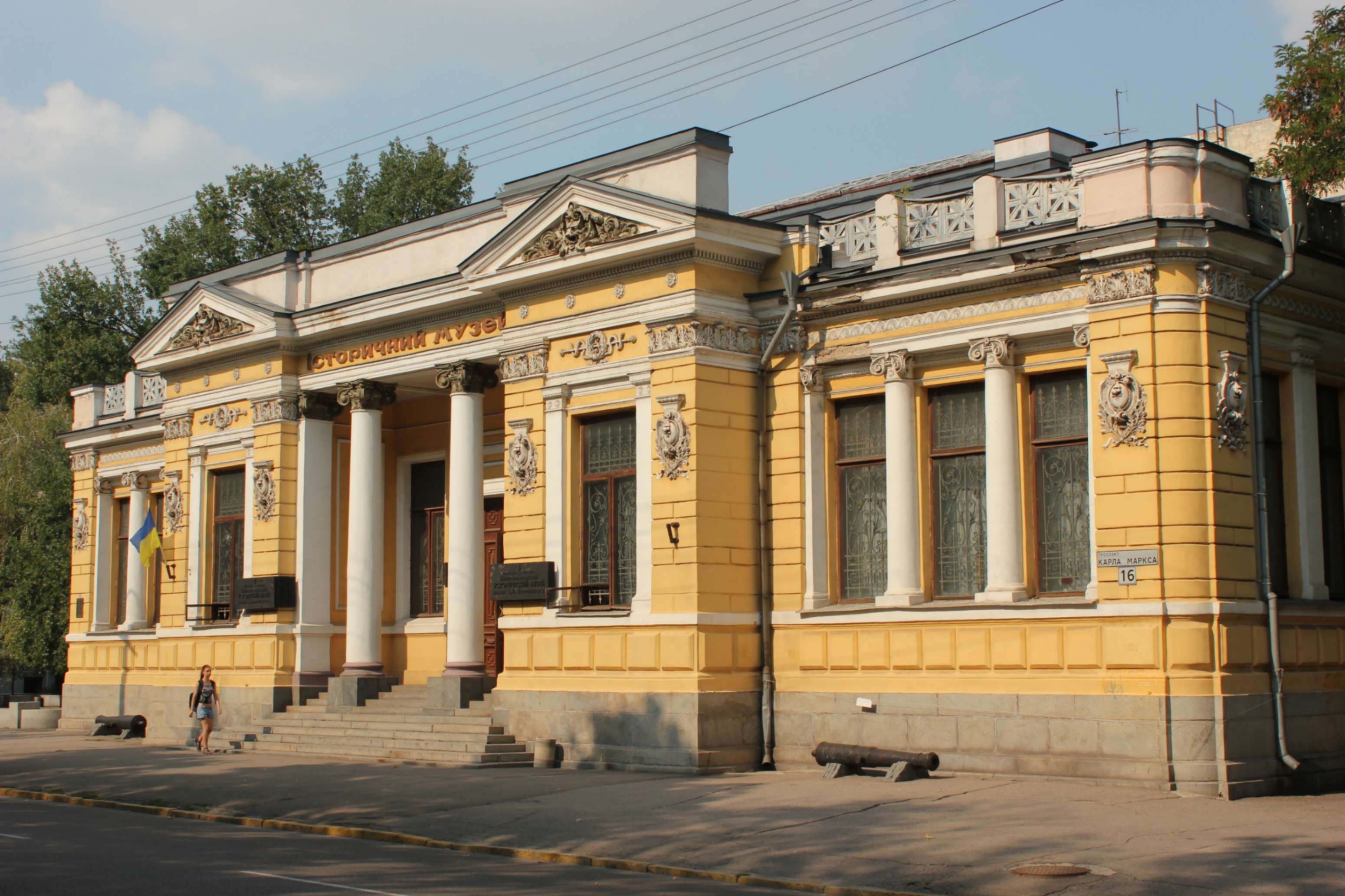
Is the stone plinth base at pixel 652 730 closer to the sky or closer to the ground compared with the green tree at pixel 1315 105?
closer to the ground

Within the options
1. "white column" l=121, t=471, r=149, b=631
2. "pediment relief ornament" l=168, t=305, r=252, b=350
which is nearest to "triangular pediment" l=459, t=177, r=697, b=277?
"pediment relief ornament" l=168, t=305, r=252, b=350

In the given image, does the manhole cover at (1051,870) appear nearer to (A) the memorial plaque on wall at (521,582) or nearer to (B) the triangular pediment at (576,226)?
(B) the triangular pediment at (576,226)

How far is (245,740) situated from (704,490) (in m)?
10.2

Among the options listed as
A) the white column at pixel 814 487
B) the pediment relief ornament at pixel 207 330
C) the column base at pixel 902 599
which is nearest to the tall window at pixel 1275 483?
the column base at pixel 902 599

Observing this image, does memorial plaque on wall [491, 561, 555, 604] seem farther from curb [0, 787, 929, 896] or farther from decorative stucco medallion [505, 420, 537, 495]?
curb [0, 787, 929, 896]

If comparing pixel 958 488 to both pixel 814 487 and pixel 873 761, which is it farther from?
pixel 873 761

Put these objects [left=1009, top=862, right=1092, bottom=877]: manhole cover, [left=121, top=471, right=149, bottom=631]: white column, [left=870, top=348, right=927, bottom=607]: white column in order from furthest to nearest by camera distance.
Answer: [left=121, top=471, right=149, bottom=631]: white column < [left=870, top=348, right=927, bottom=607]: white column < [left=1009, top=862, right=1092, bottom=877]: manhole cover

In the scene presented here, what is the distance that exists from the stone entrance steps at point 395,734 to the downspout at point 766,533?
3.56 meters

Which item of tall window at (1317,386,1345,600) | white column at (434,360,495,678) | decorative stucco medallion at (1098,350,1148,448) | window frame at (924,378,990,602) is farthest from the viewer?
white column at (434,360,495,678)

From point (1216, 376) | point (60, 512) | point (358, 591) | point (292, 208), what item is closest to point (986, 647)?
point (1216, 376)

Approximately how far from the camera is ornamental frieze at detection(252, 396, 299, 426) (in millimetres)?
28125

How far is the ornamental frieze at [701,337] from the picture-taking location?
840 inches

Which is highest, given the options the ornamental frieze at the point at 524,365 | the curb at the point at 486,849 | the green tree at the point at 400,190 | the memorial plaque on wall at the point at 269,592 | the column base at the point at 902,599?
the green tree at the point at 400,190

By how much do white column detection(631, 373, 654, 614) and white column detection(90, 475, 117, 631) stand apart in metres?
18.6
